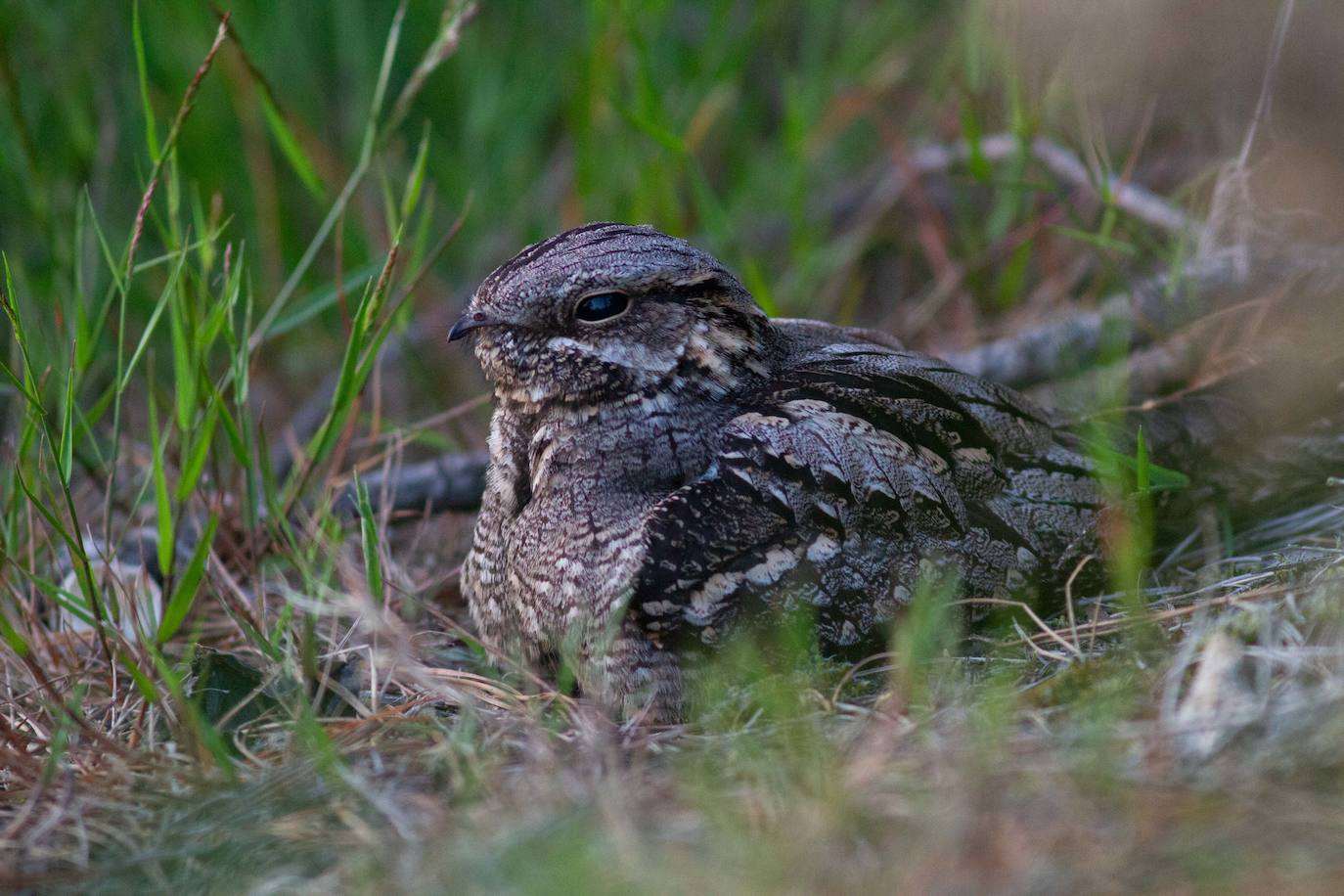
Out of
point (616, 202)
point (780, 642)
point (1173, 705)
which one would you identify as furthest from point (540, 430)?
point (616, 202)

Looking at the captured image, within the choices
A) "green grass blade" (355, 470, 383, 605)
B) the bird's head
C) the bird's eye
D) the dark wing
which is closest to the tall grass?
"green grass blade" (355, 470, 383, 605)

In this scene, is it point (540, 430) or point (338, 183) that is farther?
point (338, 183)

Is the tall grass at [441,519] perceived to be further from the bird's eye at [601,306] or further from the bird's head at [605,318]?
the bird's eye at [601,306]

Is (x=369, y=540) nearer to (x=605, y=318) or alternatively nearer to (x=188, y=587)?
(x=188, y=587)

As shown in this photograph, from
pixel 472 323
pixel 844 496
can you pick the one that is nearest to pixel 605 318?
pixel 472 323

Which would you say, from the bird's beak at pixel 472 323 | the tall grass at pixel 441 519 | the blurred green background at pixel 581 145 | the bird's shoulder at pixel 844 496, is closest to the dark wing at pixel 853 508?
the bird's shoulder at pixel 844 496

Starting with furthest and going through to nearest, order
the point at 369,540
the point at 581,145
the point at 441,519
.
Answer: the point at 581,145
the point at 441,519
the point at 369,540

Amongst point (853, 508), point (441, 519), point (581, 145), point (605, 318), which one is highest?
point (581, 145)

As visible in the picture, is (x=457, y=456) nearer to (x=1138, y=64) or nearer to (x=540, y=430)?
(x=540, y=430)
